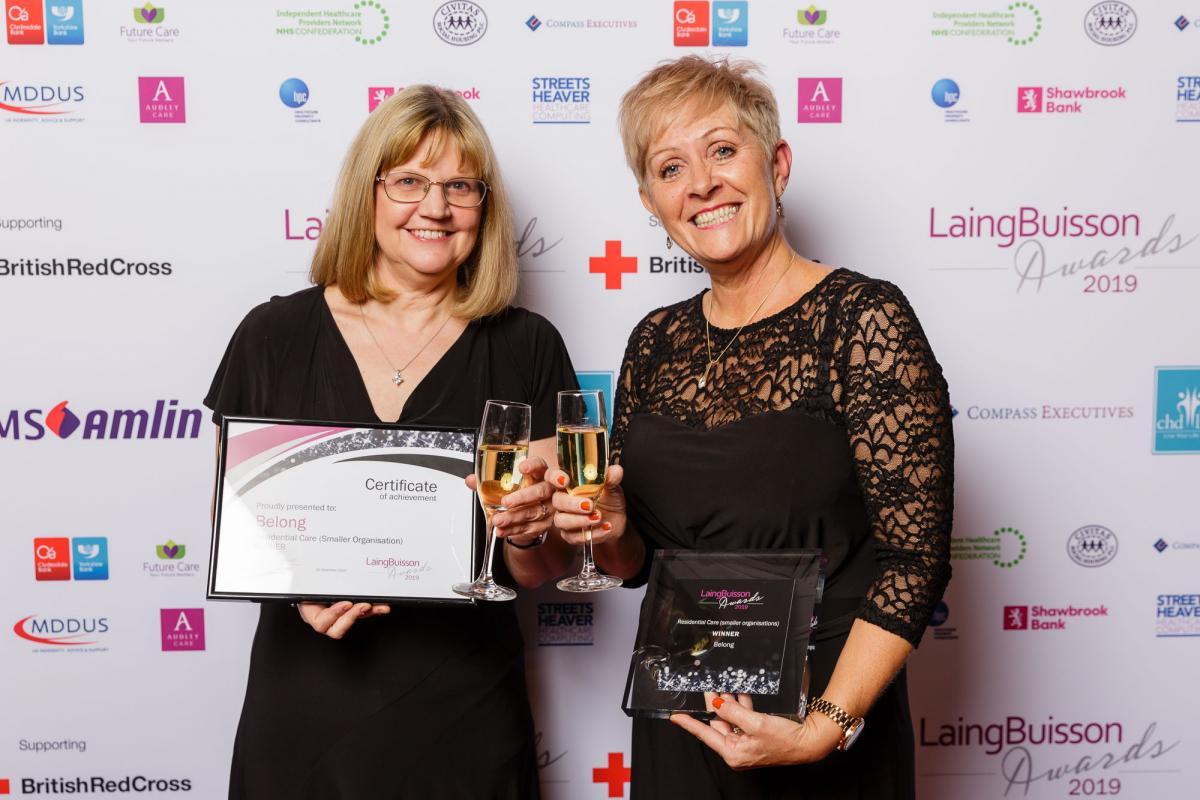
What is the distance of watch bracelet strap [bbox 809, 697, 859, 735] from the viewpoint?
134 cm

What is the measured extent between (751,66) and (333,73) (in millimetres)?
1133

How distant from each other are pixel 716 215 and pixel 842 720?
2.56ft

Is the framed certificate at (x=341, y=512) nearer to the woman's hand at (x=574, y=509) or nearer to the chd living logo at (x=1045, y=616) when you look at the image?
the woman's hand at (x=574, y=509)

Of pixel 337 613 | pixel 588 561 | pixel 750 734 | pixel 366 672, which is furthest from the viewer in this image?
pixel 366 672

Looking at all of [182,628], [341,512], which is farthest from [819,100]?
[182,628]

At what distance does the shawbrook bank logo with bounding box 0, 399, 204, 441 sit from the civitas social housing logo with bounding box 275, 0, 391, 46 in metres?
0.93

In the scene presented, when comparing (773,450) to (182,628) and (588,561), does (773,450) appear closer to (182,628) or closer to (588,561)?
(588,561)

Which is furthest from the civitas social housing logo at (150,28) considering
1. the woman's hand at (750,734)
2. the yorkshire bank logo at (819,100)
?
the woman's hand at (750,734)

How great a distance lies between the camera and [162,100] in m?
2.31

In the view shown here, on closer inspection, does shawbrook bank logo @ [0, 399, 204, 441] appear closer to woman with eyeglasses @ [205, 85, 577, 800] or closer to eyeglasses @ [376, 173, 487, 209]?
woman with eyeglasses @ [205, 85, 577, 800]

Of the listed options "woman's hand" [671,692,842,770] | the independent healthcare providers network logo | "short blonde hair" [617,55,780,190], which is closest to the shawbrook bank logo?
the independent healthcare providers network logo

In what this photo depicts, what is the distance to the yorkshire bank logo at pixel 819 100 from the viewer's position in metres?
2.37

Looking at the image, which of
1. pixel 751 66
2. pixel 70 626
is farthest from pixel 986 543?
pixel 70 626

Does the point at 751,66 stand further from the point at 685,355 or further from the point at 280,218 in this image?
the point at 280,218
